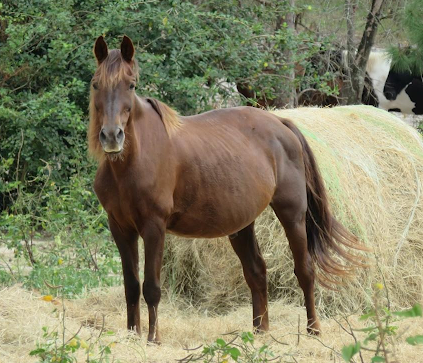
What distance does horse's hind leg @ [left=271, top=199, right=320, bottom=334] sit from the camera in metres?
5.16

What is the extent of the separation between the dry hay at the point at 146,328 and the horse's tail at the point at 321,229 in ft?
1.30

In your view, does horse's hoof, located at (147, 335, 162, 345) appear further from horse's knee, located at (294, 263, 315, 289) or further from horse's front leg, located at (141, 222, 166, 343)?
horse's knee, located at (294, 263, 315, 289)

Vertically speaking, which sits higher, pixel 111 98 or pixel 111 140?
pixel 111 98

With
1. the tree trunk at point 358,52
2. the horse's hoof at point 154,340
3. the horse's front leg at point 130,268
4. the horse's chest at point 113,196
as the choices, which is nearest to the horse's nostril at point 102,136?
the horse's chest at point 113,196

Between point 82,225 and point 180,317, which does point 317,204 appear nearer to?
point 180,317

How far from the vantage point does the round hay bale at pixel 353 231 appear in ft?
18.8

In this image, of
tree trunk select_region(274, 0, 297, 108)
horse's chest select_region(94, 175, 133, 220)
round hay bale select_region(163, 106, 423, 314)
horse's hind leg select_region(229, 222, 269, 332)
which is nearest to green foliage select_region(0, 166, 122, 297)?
round hay bale select_region(163, 106, 423, 314)

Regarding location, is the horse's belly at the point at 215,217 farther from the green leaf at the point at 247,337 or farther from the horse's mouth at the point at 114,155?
the green leaf at the point at 247,337

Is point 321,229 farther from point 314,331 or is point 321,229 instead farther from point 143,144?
point 143,144

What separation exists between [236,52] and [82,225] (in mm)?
3110

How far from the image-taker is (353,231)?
5742 millimetres

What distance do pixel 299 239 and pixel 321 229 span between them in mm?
288

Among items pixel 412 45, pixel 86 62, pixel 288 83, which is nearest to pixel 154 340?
pixel 86 62

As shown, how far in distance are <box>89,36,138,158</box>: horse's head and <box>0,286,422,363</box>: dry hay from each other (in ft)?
3.07
